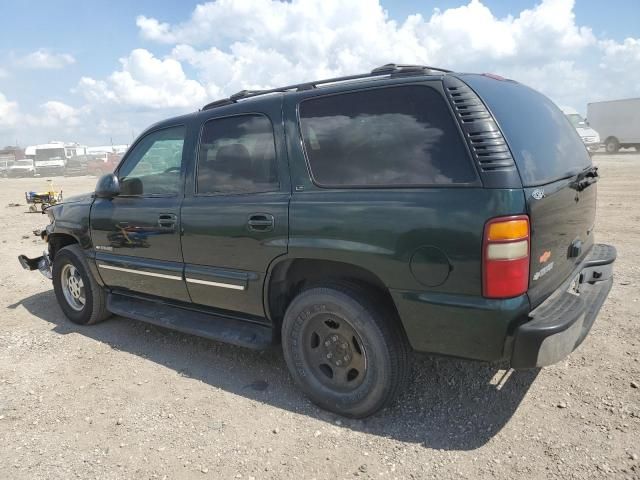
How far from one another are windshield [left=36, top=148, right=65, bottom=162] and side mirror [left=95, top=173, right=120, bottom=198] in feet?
127

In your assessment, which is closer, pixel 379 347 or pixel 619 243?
pixel 379 347

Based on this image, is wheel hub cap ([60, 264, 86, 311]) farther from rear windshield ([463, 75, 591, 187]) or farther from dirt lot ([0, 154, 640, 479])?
rear windshield ([463, 75, 591, 187])

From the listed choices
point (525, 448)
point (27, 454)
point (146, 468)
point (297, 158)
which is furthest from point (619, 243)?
point (27, 454)

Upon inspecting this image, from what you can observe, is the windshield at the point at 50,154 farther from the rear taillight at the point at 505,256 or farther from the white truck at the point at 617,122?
the rear taillight at the point at 505,256

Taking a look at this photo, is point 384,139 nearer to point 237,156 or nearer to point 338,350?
point 237,156

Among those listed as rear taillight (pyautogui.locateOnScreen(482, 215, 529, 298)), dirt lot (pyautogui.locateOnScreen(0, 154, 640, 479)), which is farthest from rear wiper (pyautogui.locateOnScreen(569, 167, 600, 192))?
dirt lot (pyautogui.locateOnScreen(0, 154, 640, 479))

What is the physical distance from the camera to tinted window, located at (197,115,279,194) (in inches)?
122

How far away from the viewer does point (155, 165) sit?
154 inches

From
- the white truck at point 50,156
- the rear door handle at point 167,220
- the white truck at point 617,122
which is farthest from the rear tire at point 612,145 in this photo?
the white truck at point 50,156

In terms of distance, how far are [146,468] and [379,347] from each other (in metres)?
1.44

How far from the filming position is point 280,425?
2.90 metres

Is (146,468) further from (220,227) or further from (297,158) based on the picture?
(297,158)

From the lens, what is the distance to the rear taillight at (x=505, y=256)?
7.31 feet

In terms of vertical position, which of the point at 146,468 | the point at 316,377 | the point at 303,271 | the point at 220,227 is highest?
the point at 220,227
